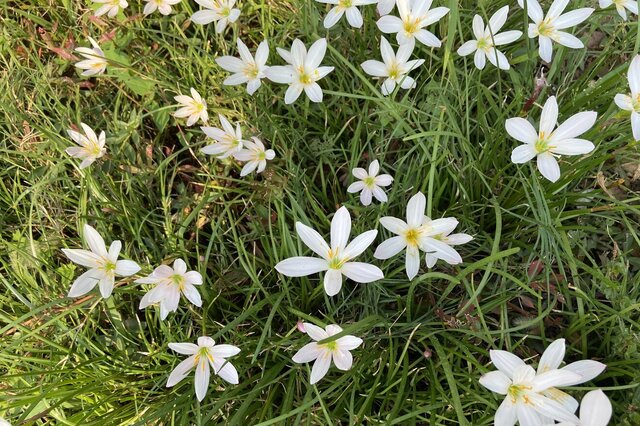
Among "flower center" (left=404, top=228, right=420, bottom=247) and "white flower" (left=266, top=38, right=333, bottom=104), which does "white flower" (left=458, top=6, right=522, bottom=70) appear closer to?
"white flower" (left=266, top=38, right=333, bottom=104)

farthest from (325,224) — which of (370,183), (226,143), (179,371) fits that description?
(179,371)

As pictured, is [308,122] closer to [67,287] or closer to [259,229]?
[259,229]

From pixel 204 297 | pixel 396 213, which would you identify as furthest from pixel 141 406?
pixel 396 213

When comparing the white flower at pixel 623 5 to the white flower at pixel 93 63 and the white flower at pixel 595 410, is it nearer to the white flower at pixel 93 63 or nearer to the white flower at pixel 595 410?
the white flower at pixel 595 410

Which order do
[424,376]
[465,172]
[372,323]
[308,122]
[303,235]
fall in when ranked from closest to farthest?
1. [303,235]
2. [372,323]
3. [424,376]
4. [465,172]
5. [308,122]

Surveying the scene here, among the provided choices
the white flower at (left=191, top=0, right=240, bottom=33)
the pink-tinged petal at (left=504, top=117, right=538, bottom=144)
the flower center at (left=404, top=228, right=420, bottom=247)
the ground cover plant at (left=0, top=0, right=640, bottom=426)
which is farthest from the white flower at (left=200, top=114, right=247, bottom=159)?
the pink-tinged petal at (left=504, top=117, right=538, bottom=144)

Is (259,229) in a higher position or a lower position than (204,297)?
higher
